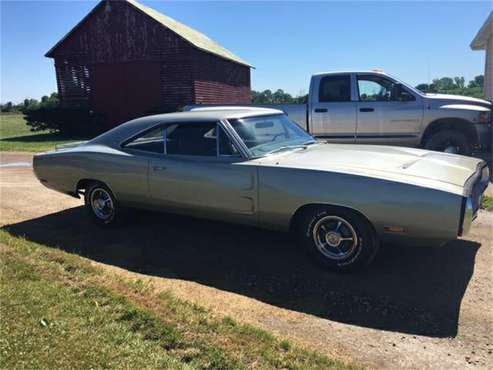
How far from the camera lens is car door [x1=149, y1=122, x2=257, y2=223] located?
4.44 meters

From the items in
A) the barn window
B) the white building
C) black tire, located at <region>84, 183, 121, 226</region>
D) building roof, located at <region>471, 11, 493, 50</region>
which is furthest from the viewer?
the barn window

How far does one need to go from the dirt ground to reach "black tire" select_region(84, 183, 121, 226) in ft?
0.54

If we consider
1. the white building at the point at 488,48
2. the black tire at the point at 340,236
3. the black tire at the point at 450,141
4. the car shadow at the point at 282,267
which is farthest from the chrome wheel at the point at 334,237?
the white building at the point at 488,48

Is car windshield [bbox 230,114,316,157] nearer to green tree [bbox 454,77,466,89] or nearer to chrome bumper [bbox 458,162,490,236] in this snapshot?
chrome bumper [bbox 458,162,490,236]

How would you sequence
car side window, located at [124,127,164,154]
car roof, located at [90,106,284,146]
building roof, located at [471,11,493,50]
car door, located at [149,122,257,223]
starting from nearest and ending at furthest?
1. car door, located at [149,122,257,223]
2. car roof, located at [90,106,284,146]
3. car side window, located at [124,127,164,154]
4. building roof, located at [471,11,493,50]

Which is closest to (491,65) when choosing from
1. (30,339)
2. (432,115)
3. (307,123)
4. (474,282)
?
(432,115)

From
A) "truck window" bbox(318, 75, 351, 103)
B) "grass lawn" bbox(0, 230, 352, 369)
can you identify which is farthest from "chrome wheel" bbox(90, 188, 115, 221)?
"truck window" bbox(318, 75, 351, 103)

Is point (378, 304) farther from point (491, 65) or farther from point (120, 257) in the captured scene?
point (491, 65)

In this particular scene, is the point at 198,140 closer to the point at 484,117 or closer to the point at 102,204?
the point at 102,204

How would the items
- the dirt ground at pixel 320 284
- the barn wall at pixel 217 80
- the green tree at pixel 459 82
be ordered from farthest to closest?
the green tree at pixel 459 82 → the barn wall at pixel 217 80 → the dirt ground at pixel 320 284

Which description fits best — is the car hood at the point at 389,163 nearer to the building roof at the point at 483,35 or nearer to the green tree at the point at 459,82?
the building roof at the point at 483,35

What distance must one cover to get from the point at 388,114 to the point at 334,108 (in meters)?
1.05

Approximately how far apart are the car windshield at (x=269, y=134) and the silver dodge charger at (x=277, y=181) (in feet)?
0.05

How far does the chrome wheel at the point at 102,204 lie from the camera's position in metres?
5.63
